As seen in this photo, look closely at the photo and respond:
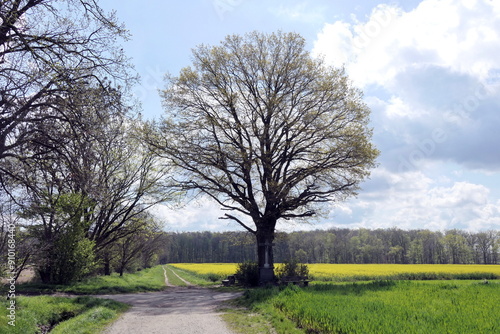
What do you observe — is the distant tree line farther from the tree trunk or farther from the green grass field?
the green grass field

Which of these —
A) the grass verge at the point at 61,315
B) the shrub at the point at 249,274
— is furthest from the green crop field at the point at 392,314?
the shrub at the point at 249,274

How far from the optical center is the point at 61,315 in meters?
12.6

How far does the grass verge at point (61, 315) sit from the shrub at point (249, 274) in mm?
10911

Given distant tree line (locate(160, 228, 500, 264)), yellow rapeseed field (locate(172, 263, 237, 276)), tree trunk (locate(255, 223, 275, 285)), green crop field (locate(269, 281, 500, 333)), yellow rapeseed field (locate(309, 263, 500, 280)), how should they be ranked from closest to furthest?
green crop field (locate(269, 281, 500, 333)) → tree trunk (locate(255, 223, 275, 285)) → yellow rapeseed field (locate(309, 263, 500, 280)) → yellow rapeseed field (locate(172, 263, 237, 276)) → distant tree line (locate(160, 228, 500, 264))

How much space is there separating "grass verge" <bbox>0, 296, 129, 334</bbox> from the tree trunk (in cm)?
946

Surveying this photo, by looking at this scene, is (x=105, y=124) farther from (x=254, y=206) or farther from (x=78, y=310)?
(x=254, y=206)

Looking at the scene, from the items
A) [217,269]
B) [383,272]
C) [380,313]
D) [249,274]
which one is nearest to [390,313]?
[380,313]

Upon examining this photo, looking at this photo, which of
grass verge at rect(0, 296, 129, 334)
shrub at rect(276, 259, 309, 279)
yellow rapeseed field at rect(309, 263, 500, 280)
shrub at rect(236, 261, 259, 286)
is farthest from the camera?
yellow rapeseed field at rect(309, 263, 500, 280)

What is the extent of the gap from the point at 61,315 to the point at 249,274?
43.2 ft

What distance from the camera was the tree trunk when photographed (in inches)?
851

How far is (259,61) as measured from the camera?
22.9 m

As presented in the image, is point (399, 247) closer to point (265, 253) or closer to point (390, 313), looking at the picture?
point (265, 253)

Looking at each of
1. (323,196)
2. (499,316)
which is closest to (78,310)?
(499,316)

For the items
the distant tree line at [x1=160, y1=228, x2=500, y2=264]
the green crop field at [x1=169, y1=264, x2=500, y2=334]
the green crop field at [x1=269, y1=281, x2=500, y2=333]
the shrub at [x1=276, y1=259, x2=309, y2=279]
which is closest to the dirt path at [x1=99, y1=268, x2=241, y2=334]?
the green crop field at [x1=169, y1=264, x2=500, y2=334]
